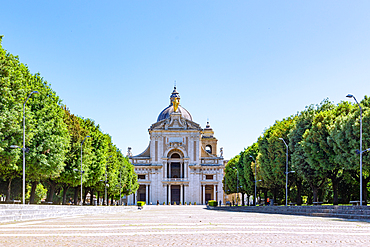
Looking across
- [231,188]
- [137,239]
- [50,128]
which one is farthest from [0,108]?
[231,188]

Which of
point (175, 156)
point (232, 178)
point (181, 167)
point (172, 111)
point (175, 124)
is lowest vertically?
point (232, 178)

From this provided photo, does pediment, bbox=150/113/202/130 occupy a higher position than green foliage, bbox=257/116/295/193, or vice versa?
pediment, bbox=150/113/202/130

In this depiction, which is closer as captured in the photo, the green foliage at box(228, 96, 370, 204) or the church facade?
the green foliage at box(228, 96, 370, 204)

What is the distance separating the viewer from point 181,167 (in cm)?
13600

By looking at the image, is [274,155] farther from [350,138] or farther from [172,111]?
[172,111]

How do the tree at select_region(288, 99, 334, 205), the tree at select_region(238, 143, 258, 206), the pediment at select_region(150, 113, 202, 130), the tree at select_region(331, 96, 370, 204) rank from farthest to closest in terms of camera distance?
the pediment at select_region(150, 113, 202, 130) < the tree at select_region(238, 143, 258, 206) < the tree at select_region(288, 99, 334, 205) < the tree at select_region(331, 96, 370, 204)

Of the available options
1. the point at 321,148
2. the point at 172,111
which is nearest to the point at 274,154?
the point at 321,148

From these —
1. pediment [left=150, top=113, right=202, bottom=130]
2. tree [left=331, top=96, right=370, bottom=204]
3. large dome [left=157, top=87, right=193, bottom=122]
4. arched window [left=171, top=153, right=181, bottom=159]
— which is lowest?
tree [left=331, top=96, right=370, bottom=204]

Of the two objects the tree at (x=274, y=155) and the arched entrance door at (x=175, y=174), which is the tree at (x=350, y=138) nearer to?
the tree at (x=274, y=155)

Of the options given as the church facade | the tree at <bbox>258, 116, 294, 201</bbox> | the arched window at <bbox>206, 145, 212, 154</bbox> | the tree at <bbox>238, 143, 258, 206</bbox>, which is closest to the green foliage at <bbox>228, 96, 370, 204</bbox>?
the tree at <bbox>258, 116, 294, 201</bbox>

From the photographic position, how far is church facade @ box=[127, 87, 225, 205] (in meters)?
134

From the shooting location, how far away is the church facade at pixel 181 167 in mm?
134375

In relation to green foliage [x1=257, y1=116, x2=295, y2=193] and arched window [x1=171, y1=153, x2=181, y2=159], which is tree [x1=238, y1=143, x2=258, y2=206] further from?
arched window [x1=171, y1=153, x2=181, y2=159]

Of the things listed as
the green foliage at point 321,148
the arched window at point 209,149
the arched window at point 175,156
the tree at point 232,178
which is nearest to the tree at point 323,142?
the green foliage at point 321,148
